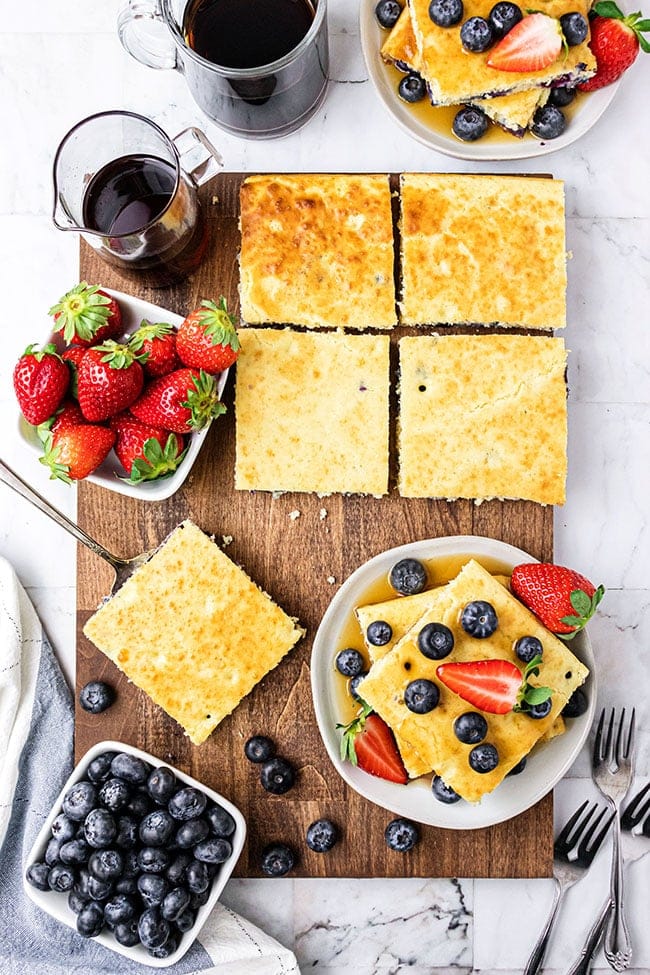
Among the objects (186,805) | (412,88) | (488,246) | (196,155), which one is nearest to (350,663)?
(186,805)

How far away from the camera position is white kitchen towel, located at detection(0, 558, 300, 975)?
112 inches

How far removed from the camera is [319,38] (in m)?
2.74

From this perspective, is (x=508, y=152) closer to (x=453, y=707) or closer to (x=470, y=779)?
(x=453, y=707)

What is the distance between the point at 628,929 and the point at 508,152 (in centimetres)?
257

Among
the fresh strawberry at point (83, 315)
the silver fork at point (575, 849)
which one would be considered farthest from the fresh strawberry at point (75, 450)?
the silver fork at point (575, 849)

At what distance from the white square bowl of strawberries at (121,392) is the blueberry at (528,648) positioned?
1090 millimetres

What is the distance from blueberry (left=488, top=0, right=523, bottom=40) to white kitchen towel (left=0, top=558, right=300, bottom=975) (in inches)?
89.7

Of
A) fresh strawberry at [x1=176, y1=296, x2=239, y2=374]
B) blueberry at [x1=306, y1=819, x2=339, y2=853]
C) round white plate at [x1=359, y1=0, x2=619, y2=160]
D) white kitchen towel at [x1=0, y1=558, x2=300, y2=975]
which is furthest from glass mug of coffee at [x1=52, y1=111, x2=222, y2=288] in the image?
blueberry at [x1=306, y1=819, x2=339, y2=853]

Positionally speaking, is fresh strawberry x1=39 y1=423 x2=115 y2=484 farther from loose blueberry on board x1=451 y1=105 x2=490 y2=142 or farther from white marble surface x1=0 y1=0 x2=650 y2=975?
loose blueberry on board x1=451 y1=105 x2=490 y2=142

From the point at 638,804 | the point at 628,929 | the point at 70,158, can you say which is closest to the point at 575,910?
the point at 628,929

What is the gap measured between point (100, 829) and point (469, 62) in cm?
252

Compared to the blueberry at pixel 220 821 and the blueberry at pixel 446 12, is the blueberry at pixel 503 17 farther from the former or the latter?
the blueberry at pixel 220 821

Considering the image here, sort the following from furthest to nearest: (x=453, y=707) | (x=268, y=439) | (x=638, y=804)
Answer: (x=638, y=804), (x=268, y=439), (x=453, y=707)

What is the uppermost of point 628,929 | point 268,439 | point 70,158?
point 70,158
